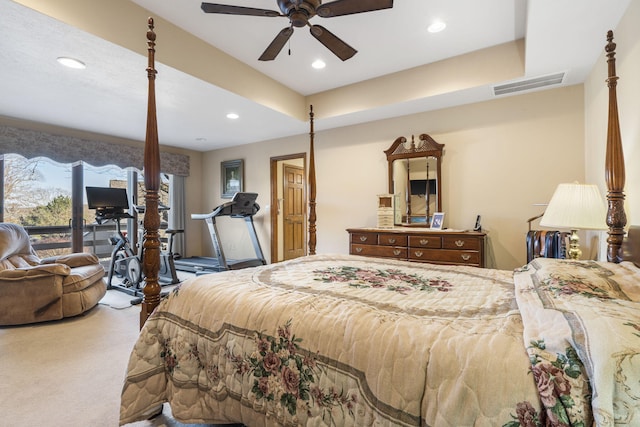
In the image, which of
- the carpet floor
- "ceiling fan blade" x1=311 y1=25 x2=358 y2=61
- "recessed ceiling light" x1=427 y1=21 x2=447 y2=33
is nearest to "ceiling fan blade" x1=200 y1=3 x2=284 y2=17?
"ceiling fan blade" x1=311 y1=25 x2=358 y2=61

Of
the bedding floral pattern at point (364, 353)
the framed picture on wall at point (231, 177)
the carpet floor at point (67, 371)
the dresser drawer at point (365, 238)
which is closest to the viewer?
the bedding floral pattern at point (364, 353)

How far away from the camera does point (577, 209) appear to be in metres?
1.98

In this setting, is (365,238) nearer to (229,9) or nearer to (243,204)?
(243,204)

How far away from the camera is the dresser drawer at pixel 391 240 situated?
370 cm

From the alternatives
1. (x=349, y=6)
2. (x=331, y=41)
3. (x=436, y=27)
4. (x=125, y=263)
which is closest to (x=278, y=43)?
(x=331, y=41)

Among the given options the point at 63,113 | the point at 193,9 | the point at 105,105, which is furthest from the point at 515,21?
the point at 63,113

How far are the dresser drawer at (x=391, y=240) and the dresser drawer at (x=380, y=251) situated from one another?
0.17 feet

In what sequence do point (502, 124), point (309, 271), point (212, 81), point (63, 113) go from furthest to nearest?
point (63, 113) < point (502, 124) < point (212, 81) < point (309, 271)

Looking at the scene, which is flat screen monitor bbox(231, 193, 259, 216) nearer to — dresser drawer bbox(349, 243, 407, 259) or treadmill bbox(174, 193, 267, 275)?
treadmill bbox(174, 193, 267, 275)

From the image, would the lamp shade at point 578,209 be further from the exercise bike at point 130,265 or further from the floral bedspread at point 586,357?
the exercise bike at point 130,265

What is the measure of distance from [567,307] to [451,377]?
1.37 feet

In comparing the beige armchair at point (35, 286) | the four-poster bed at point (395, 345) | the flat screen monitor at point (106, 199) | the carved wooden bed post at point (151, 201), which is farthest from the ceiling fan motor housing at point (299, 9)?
the flat screen monitor at point (106, 199)

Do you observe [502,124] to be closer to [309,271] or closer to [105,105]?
[309,271]

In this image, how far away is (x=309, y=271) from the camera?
6.05ft
